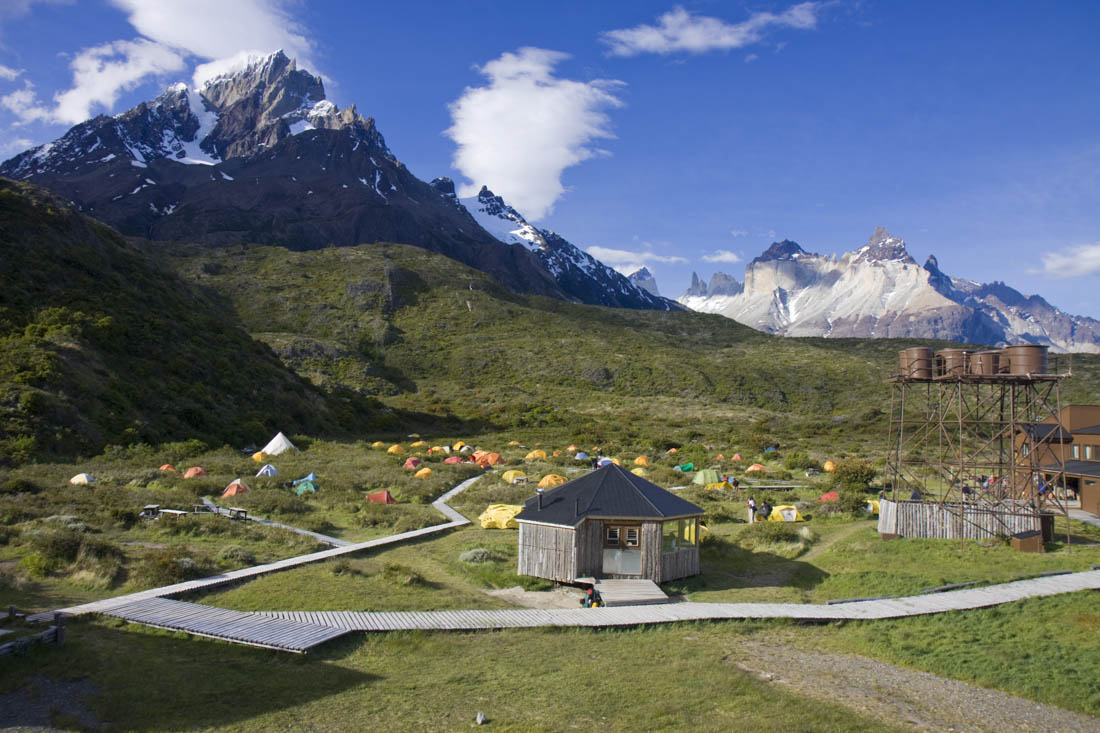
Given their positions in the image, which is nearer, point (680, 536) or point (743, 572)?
point (680, 536)

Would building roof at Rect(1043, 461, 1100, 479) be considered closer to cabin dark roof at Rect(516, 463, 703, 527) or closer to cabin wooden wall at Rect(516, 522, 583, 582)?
cabin dark roof at Rect(516, 463, 703, 527)

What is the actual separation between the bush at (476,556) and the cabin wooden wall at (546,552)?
5.90 feet

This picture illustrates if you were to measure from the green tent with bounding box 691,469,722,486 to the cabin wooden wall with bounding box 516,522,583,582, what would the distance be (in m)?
21.0

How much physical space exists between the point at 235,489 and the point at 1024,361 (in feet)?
102

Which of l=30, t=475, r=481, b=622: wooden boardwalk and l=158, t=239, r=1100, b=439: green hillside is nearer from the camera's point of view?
l=30, t=475, r=481, b=622: wooden boardwalk

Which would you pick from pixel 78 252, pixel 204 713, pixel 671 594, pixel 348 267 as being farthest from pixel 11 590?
pixel 348 267

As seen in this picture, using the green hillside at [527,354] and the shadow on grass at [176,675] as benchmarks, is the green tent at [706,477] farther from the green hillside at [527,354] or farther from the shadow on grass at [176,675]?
the shadow on grass at [176,675]

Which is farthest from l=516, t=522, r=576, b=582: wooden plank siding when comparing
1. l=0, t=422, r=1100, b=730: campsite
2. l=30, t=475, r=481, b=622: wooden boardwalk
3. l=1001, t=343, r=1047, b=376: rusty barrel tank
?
l=1001, t=343, r=1047, b=376: rusty barrel tank

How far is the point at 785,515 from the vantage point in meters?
29.7

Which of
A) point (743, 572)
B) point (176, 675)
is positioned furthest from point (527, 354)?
point (176, 675)

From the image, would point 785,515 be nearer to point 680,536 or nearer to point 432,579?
point 680,536

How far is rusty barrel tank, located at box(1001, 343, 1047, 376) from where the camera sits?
22359 mm

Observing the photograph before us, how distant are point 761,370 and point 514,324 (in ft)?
115

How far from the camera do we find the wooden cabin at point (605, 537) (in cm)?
1953
